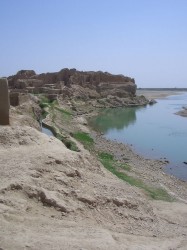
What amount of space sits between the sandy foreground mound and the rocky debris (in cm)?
105

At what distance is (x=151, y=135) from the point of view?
132 feet

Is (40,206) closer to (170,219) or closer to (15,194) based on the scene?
(15,194)

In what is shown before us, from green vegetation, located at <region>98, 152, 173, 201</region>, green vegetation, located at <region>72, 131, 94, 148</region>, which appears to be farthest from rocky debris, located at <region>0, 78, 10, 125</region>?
green vegetation, located at <region>72, 131, 94, 148</region>

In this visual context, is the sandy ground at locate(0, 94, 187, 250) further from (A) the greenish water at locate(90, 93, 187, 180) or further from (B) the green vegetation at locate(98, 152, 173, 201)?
(A) the greenish water at locate(90, 93, 187, 180)

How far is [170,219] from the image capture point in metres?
12.6

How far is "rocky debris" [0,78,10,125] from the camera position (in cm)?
1455

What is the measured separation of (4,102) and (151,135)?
27.2 meters

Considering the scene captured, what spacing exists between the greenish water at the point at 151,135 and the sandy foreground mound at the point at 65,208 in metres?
11.4

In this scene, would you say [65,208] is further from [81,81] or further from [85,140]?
[81,81]

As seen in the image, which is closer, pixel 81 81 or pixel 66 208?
pixel 66 208

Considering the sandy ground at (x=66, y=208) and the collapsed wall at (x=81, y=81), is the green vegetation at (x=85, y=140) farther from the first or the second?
the collapsed wall at (x=81, y=81)

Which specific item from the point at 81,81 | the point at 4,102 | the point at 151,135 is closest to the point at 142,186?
the point at 4,102

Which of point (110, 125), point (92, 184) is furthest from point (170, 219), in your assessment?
point (110, 125)

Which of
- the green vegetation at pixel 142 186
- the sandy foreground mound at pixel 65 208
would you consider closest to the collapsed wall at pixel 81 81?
the green vegetation at pixel 142 186
